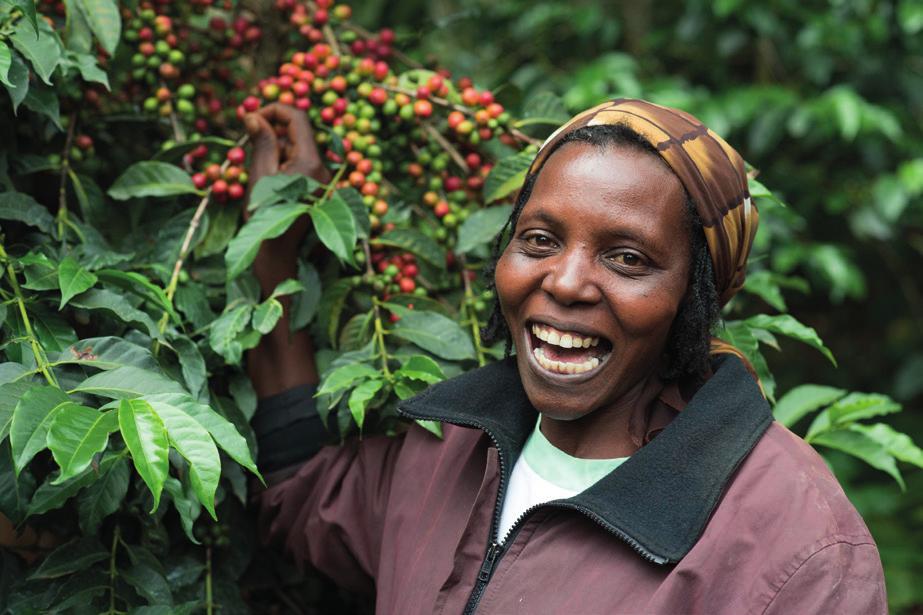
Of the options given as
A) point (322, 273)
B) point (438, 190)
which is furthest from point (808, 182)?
point (322, 273)

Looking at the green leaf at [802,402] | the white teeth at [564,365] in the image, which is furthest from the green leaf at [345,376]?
the green leaf at [802,402]

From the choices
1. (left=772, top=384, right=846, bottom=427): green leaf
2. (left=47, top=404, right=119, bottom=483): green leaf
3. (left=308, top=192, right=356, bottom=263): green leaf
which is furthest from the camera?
(left=772, top=384, right=846, bottom=427): green leaf

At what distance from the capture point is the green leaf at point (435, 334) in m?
2.10

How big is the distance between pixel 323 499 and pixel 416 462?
0.22 meters

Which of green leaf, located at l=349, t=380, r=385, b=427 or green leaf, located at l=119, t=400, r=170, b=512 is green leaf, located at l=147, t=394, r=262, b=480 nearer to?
green leaf, located at l=119, t=400, r=170, b=512

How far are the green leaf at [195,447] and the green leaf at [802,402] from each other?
130 centimetres

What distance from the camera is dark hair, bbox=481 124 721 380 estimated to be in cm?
160

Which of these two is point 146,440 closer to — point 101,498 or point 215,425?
point 215,425

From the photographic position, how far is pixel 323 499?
2.04m

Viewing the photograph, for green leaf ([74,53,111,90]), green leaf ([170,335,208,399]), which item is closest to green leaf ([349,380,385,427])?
green leaf ([170,335,208,399])

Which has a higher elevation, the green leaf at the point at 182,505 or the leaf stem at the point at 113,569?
the green leaf at the point at 182,505

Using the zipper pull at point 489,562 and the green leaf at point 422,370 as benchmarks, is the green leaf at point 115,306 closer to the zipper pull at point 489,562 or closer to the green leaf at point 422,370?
the green leaf at point 422,370

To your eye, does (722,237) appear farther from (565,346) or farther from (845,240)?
(845,240)

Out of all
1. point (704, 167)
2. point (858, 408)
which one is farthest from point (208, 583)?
point (858, 408)
